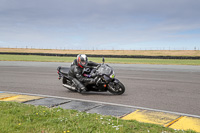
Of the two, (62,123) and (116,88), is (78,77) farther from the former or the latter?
(62,123)

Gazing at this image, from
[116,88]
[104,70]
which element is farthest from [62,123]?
[116,88]

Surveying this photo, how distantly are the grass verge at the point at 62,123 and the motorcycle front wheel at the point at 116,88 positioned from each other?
275 centimetres

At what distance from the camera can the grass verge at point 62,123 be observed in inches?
172

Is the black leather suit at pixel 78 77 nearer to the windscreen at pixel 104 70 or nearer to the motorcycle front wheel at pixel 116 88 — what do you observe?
the windscreen at pixel 104 70

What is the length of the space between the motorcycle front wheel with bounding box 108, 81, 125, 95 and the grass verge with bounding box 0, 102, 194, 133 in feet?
9.03

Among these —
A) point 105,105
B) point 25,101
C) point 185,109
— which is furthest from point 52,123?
point 185,109

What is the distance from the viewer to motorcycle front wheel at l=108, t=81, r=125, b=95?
8141 millimetres

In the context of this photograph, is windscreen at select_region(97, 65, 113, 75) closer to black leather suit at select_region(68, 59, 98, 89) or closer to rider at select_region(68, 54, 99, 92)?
rider at select_region(68, 54, 99, 92)

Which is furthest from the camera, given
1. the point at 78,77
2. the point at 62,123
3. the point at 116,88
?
the point at 78,77

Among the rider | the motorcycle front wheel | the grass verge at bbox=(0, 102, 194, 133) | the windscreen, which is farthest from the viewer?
the rider

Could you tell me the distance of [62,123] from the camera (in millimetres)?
4766

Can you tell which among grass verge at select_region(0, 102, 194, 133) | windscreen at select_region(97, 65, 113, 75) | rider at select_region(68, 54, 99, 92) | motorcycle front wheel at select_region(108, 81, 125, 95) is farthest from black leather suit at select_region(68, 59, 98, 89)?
grass verge at select_region(0, 102, 194, 133)

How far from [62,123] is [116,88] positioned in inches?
148

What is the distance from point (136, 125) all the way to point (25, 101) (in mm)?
4071
